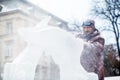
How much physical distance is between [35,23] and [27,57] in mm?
175

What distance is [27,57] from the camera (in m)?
1.04

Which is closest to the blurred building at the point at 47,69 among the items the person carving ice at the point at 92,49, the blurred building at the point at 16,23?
the blurred building at the point at 16,23

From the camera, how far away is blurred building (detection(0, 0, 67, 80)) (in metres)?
1.11

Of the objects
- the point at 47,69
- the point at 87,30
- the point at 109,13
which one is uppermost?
the point at 109,13

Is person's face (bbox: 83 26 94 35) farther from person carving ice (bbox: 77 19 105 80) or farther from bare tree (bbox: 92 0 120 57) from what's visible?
bare tree (bbox: 92 0 120 57)

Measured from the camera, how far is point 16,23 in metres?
1.20

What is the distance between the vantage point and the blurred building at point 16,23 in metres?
1.11

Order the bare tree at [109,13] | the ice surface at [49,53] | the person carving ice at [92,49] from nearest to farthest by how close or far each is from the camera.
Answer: the ice surface at [49,53] → the person carving ice at [92,49] → the bare tree at [109,13]

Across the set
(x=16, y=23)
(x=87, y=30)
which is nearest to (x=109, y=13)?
(x=87, y=30)

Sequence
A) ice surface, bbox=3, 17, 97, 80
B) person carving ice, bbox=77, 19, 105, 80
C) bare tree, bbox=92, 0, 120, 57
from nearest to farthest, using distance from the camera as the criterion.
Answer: ice surface, bbox=3, 17, 97, 80 → person carving ice, bbox=77, 19, 105, 80 → bare tree, bbox=92, 0, 120, 57

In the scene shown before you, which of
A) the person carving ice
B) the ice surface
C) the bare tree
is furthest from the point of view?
the bare tree

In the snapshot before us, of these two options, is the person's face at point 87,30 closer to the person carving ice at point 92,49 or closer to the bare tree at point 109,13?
the person carving ice at point 92,49

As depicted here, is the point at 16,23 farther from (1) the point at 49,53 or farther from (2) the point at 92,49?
(2) the point at 92,49

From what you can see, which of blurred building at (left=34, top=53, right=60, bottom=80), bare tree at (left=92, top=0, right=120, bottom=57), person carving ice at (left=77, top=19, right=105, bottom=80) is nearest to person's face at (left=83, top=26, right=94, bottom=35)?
person carving ice at (left=77, top=19, right=105, bottom=80)
